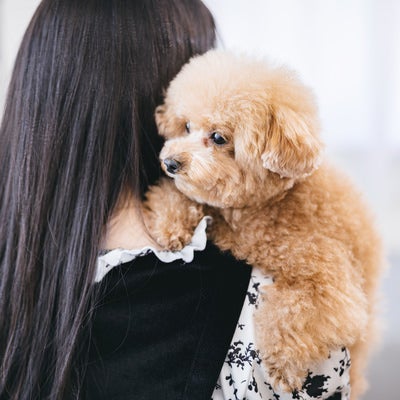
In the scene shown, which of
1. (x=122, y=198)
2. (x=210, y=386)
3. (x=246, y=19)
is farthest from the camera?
(x=246, y=19)

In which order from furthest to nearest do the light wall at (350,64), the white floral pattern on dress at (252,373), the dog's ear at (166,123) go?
the light wall at (350,64) < the dog's ear at (166,123) < the white floral pattern on dress at (252,373)

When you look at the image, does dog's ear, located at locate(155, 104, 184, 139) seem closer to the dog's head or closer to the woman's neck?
the dog's head

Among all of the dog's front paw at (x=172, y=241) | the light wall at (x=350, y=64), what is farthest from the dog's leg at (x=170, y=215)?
the light wall at (x=350, y=64)

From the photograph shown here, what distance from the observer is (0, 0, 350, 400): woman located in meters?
0.75

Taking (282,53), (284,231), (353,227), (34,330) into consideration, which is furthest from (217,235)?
(282,53)

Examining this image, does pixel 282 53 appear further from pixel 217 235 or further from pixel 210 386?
pixel 210 386

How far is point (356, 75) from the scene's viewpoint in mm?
1428

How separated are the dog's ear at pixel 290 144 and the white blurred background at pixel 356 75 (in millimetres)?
675

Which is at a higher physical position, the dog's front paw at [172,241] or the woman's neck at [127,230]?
the woman's neck at [127,230]

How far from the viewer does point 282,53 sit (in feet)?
4.85

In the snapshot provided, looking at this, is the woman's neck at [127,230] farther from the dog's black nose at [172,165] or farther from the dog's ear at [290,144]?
the dog's ear at [290,144]

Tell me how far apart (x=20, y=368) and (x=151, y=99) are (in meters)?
0.51

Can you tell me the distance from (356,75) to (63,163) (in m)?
0.96

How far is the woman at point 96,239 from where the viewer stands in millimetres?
746
